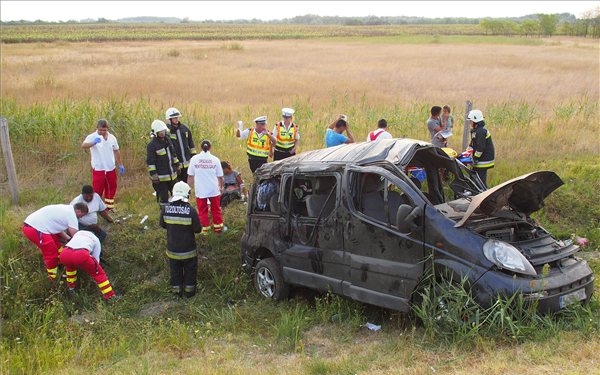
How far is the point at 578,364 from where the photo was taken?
451 centimetres

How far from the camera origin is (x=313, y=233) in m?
6.54

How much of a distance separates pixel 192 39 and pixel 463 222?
2911 inches

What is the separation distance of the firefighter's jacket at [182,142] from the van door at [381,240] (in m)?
4.24

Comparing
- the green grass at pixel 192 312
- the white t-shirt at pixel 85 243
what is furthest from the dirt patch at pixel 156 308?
the white t-shirt at pixel 85 243

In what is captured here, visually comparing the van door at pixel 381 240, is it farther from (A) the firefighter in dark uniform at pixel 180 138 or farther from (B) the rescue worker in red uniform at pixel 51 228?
(A) the firefighter in dark uniform at pixel 180 138

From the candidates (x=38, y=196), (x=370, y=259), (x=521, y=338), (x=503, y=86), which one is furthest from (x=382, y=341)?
(x=503, y=86)

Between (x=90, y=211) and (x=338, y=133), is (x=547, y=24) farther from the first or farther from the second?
(x=90, y=211)

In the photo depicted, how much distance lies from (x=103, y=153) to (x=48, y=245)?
2199 mm

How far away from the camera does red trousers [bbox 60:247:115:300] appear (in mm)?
7410

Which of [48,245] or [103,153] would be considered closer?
[48,245]

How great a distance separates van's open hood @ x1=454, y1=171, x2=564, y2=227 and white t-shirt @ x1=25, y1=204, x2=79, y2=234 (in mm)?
5252

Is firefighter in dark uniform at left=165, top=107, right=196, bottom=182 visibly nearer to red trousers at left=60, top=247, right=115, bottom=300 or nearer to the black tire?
red trousers at left=60, top=247, right=115, bottom=300

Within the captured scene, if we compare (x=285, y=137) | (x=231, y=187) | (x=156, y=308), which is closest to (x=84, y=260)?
(x=156, y=308)

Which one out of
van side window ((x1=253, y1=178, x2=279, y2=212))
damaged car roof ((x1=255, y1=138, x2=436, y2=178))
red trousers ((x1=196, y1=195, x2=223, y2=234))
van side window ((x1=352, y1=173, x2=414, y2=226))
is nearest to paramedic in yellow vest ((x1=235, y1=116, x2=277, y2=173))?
red trousers ((x1=196, y1=195, x2=223, y2=234))
